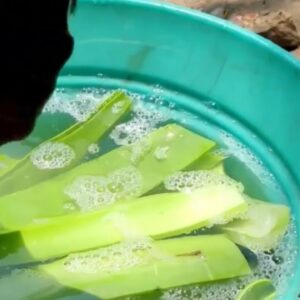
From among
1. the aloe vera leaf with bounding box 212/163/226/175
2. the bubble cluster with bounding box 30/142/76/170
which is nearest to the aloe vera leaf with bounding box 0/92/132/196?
the bubble cluster with bounding box 30/142/76/170

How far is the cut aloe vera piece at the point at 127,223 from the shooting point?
52.7 inches

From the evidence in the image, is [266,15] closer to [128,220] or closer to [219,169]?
[219,169]

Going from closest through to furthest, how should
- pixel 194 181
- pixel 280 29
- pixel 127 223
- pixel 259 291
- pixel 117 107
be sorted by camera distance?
pixel 259 291 → pixel 127 223 → pixel 194 181 → pixel 117 107 → pixel 280 29

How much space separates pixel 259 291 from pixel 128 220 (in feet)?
0.79

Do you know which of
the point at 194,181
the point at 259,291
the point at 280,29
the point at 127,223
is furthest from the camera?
the point at 280,29

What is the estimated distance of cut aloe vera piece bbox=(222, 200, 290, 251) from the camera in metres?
1.40

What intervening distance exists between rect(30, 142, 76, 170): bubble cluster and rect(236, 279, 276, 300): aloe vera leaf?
1.32 ft

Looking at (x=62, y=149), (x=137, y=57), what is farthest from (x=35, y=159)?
(x=137, y=57)

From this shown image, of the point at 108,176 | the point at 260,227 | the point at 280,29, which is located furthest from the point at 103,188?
the point at 280,29

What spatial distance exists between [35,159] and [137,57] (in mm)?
299

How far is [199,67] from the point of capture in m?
1.64

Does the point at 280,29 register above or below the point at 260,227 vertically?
above

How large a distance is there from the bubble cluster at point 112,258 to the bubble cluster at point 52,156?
0.68 ft

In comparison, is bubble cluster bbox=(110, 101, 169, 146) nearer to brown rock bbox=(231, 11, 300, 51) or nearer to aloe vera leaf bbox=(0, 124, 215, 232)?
aloe vera leaf bbox=(0, 124, 215, 232)
